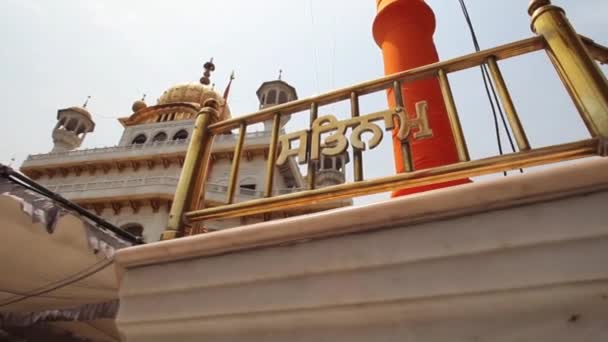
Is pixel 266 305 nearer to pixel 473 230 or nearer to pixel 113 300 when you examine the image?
pixel 473 230

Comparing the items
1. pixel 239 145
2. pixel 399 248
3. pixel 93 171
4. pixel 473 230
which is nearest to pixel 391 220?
pixel 399 248

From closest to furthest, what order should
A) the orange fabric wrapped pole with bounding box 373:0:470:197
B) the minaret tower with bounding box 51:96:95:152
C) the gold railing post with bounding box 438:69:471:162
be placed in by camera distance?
the gold railing post with bounding box 438:69:471:162, the orange fabric wrapped pole with bounding box 373:0:470:197, the minaret tower with bounding box 51:96:95:152

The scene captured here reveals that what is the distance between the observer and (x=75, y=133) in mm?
28156

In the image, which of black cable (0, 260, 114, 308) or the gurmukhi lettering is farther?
black cable (0, 260, 114, 308)

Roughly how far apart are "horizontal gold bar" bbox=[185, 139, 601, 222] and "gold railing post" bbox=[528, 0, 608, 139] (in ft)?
0.29

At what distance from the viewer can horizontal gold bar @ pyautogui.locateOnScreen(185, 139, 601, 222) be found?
101 cm

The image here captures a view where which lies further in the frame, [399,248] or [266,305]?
[266,305]

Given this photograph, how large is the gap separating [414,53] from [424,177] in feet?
7.38

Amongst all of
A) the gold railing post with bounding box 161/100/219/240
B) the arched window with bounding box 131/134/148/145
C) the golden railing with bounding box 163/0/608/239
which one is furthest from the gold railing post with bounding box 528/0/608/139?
the arched window with bounding box 131/134/148/145

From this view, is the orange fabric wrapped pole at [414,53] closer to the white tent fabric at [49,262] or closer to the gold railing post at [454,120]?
the gold railing post at [454,120]

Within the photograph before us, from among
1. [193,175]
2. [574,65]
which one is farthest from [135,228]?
[574,65]

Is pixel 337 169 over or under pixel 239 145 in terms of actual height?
over

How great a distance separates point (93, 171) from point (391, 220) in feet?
79.4

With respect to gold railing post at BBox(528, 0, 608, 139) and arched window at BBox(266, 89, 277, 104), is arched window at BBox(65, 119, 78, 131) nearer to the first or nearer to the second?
arched window at BBox(266, 89, 277, 104)
